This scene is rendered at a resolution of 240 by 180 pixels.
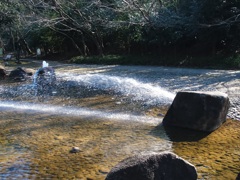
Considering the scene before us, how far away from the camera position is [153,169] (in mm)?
3184

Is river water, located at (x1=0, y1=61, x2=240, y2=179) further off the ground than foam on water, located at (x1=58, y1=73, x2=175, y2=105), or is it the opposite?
foam on water, located at (x1=58, y1=73, x2=175, y2=105)

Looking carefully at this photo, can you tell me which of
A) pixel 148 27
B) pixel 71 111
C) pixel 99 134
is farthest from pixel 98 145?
pixel 148 27

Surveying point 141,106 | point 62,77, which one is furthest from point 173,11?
point 141,106

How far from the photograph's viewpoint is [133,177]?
3090mm

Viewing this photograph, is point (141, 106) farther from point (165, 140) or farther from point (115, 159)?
point (115, 159)

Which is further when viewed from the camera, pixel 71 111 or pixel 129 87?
pixel 129 87

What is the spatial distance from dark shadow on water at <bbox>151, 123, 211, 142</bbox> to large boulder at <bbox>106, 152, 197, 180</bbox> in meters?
1.78

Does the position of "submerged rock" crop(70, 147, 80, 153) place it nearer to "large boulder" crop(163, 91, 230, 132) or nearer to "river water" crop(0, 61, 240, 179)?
"river water" crop(0, 61, 240, 179)

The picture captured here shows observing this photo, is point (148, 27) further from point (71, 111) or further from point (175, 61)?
point (71, 111)

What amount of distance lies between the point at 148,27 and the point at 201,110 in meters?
12.4

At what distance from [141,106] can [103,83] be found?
4.01 meters

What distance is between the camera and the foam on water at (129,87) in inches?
327

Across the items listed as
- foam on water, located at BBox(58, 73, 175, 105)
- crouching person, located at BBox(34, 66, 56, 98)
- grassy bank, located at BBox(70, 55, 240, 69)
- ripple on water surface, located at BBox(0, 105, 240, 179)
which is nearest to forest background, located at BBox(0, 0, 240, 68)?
grassy bank, located at BBox(70, 55, 240, 69)

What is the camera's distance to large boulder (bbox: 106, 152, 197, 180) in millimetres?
3100
